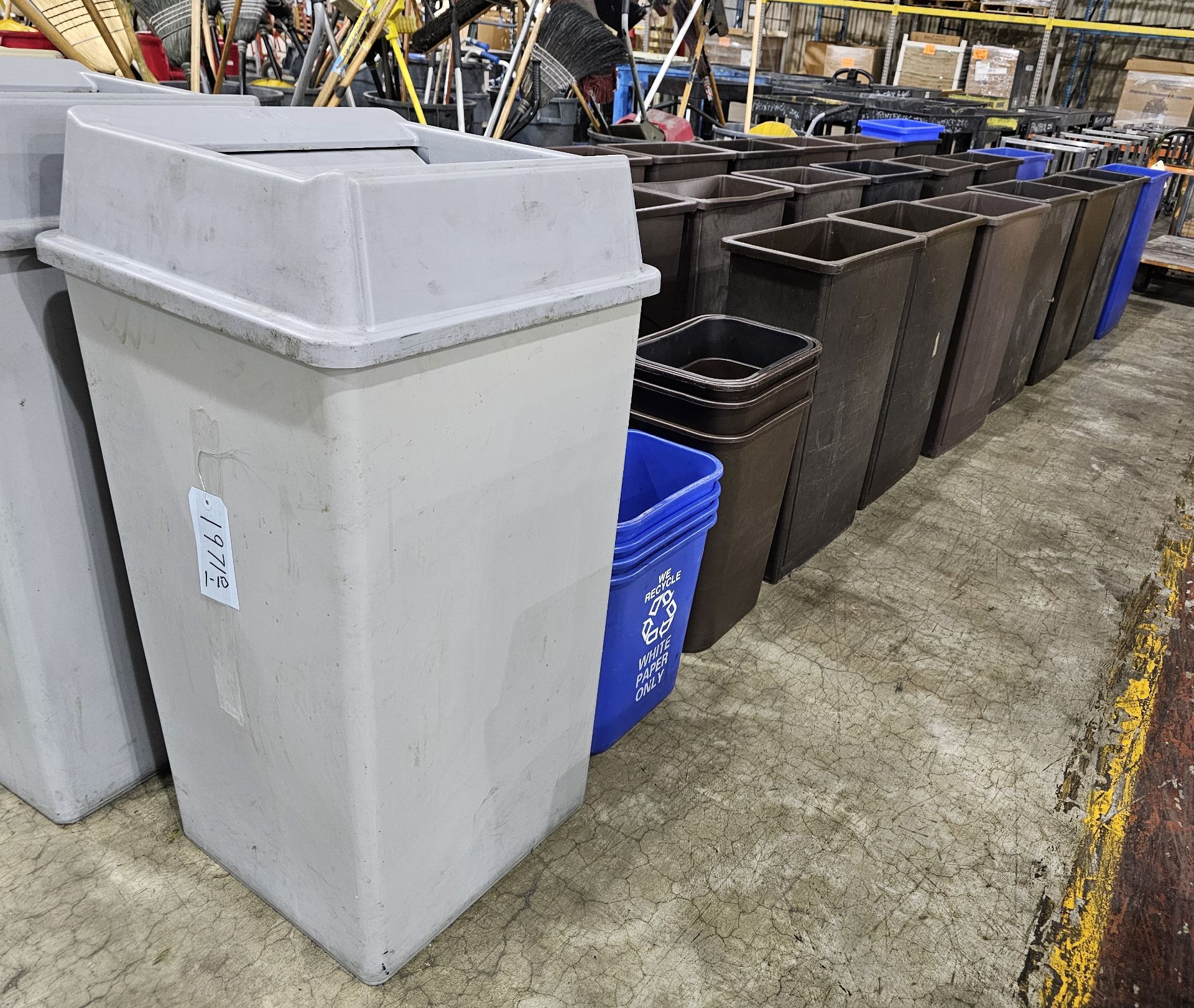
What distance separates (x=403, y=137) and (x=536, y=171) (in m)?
0.50

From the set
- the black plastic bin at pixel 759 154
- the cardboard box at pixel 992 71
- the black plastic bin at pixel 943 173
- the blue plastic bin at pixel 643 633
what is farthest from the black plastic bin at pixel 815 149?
the cardboard box at pixel 992 71

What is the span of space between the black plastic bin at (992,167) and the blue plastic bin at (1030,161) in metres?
0.07

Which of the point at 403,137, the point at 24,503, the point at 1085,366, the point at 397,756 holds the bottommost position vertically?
the point at 1085,366

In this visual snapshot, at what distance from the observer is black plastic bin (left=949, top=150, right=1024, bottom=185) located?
14.8ft

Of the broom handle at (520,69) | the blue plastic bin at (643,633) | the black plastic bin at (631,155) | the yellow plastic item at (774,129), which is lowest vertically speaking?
the blue plastic bin at (643,633)

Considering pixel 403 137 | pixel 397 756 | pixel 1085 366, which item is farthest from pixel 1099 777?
pixel 1085 366

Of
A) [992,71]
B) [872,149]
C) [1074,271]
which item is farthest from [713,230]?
[992,71]

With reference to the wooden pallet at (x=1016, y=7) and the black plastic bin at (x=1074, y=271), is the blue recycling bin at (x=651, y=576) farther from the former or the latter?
the wooden pallet at (x=1016, y=7)

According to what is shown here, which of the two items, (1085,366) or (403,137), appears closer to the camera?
(403,137)

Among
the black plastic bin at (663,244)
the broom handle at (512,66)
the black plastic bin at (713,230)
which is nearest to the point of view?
the black plastic bin at (663,244)

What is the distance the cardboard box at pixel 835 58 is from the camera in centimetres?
1110

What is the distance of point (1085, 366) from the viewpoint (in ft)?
15.8

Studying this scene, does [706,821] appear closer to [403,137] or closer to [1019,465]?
[403,137]

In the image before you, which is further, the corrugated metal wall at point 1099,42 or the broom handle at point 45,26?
the corrugated metal wall at point 1099,42
